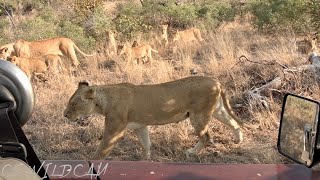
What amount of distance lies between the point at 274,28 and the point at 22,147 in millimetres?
12149

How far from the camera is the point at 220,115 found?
6145 mm

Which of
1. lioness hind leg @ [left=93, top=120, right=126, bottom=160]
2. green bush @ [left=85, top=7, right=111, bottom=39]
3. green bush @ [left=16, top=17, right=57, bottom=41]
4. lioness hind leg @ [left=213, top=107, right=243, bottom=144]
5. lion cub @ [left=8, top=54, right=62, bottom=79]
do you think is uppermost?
lioness hind leg @ [left=93, top=120, right=126, bottom=160]

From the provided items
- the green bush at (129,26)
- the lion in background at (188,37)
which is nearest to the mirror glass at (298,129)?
the lion in background at (188,37)

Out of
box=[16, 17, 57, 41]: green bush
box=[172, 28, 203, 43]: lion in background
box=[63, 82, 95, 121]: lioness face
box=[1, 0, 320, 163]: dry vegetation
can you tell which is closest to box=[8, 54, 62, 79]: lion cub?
box=[1, 0, 320, 163]: dry vegetation

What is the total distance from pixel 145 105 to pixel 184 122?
1081mm

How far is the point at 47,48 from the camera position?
480 inches

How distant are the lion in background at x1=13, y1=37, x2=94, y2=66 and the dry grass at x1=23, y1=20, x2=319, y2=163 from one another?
1.39 meters

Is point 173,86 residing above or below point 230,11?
above

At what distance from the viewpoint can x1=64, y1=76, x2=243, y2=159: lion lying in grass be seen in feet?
A: 17.9

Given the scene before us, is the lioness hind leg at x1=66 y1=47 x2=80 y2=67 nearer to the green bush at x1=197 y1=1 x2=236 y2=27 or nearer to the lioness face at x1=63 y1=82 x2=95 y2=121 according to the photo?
the green bush at x1=197 y1=1 x2=236 y2=27

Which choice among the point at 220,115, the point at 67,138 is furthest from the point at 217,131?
the point at 67,138

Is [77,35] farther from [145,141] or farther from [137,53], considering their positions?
[145,141]

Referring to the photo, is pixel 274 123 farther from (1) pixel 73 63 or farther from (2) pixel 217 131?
(1) pixel 73 63

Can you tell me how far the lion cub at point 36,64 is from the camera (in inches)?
402
